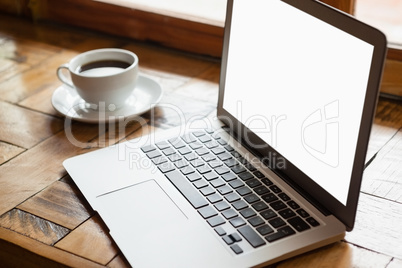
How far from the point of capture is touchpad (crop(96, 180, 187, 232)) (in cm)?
67

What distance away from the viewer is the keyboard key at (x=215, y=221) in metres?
0.66

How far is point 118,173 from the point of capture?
768 mm

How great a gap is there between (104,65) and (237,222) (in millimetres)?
423

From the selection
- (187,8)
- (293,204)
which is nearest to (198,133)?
(293,204)

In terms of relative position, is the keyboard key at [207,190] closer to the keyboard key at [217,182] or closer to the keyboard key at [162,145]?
the keyboard key at [217,182]

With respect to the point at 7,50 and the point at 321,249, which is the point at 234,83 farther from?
the point at 7,50

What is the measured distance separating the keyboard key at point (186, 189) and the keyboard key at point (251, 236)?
0.07 metres

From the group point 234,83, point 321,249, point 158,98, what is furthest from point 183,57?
point 321,249

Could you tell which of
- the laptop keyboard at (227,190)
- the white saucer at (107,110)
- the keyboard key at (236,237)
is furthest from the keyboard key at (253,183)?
the white saucer at (107,110)

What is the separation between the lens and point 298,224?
65 centimetres

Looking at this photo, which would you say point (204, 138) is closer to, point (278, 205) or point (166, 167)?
point (166, 167)

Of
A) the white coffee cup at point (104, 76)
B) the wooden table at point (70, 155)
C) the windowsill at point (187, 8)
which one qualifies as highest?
the windowsill at point (187, 8)

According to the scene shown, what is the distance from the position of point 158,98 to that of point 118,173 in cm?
22

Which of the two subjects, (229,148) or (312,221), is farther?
(229,148)
